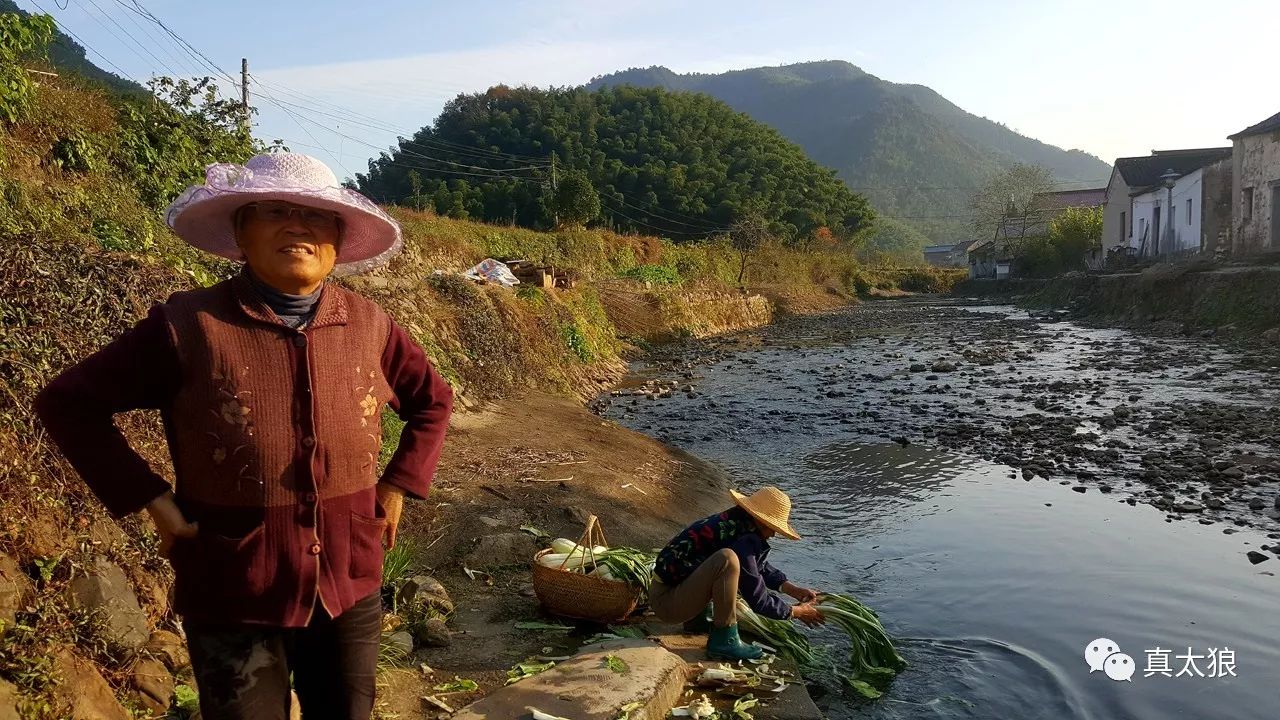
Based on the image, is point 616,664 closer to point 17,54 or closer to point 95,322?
point 95,322

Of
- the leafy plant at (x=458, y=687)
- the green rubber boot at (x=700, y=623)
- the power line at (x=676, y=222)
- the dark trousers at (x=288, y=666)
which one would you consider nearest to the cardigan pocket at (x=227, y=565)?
the dark trousers at (x=288, y=666)

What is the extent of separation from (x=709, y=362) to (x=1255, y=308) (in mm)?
15463

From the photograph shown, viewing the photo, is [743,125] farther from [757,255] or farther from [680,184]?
[757,255]

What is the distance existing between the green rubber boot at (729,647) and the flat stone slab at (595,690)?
1.47 feet

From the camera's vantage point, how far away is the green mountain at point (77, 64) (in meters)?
12.1

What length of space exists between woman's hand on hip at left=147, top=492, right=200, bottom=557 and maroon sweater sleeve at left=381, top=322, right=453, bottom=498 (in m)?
0.58

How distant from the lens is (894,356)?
79.2 feet

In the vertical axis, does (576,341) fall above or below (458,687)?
above

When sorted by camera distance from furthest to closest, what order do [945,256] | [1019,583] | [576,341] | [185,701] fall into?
[945,256]
[576,341]
[1019,583]
[185,701]

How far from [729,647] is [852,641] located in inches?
35.4

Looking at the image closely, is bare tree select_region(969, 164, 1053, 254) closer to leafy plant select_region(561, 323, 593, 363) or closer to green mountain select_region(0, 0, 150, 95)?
leafy plant select_region(561, 323, 593, 363)

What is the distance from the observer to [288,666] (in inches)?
98.4

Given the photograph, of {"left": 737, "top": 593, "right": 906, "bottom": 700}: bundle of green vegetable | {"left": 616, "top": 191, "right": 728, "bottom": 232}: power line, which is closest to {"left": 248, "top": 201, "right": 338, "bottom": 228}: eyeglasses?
{"left": 737, "top": 593, "right": 906, "bottom": 700}: bundle of green vegetable

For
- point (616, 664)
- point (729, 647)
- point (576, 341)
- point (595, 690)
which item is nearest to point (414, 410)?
point (595, 690)
